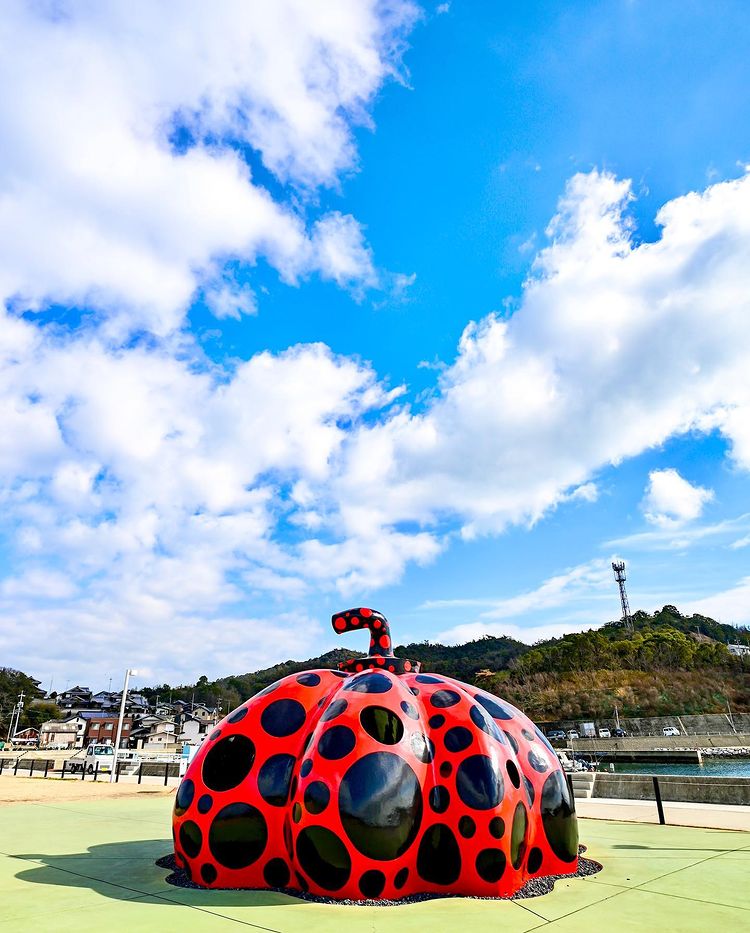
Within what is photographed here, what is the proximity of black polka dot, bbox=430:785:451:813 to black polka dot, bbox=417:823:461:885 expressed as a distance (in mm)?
174

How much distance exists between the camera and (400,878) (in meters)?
7.24

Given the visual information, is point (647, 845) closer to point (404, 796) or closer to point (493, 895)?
point (493, 895)

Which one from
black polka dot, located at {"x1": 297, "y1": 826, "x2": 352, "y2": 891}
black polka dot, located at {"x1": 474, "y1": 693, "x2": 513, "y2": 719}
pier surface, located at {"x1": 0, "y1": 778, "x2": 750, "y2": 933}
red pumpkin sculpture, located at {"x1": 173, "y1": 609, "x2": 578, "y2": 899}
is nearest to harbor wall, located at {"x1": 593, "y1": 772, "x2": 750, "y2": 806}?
pier surface, located at {"x1": 0, "y1": 778, "x2": 750, "y2": 933}

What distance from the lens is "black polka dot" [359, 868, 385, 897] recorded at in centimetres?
707

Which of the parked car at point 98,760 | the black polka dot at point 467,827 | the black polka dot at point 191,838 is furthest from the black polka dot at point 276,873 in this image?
the parked car at point 98,760

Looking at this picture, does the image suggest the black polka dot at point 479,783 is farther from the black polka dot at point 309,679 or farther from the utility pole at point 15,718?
the utility pole at point 15,718

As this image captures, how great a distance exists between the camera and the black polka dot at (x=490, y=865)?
7.41 meters

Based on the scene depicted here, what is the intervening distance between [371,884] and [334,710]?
1945 mm

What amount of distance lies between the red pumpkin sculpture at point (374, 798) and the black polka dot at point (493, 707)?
0.17 feet

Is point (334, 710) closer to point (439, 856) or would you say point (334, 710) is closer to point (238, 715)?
point (238, 715)

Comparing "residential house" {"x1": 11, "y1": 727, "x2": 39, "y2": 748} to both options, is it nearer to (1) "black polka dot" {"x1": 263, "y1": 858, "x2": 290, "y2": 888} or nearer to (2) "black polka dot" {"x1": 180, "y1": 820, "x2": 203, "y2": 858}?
(2) "black polka dot" {"x1": 180, "y1": 820, "x2": 203, "y2": 858}

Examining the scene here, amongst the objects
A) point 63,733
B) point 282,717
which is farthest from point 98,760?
point 63,733

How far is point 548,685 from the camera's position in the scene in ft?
324

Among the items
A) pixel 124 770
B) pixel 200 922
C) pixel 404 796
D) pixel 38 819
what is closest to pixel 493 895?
pixel 404 796
